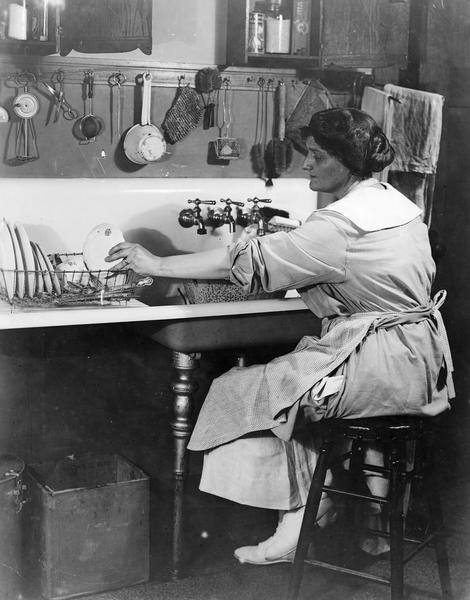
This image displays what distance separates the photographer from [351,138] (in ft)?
8.13

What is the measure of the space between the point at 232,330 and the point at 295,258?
38cm

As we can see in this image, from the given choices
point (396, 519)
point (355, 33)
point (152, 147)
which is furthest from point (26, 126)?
point (396, 519)

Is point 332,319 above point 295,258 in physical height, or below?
below

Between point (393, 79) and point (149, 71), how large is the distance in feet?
3.70

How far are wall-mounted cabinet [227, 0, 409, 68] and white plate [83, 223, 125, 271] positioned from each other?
35.4 inches

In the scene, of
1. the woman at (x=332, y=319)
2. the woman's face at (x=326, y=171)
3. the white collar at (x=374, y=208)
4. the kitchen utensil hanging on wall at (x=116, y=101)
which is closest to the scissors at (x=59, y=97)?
the kitchen utensil hanging on wall at (x=116, y=101)

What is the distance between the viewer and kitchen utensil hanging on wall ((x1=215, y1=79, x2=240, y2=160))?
3203mm

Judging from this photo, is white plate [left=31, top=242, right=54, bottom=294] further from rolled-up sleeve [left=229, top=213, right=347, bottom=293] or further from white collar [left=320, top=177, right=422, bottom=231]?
white collar [left=320, top=177, right=422, bottom=231]

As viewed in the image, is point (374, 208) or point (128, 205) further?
point (128, 205)

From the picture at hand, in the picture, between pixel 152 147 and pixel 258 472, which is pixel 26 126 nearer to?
pixel 152 147

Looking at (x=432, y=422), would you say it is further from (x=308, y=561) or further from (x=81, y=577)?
(x=81, y=577)

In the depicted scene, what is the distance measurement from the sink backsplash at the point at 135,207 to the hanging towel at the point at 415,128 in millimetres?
476

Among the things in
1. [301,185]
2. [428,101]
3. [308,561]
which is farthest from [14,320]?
[428,101]

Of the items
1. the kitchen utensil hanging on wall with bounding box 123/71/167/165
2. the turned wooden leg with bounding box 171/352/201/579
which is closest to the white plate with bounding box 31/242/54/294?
the turned wooden leg with bounding box 171/352/201/579
